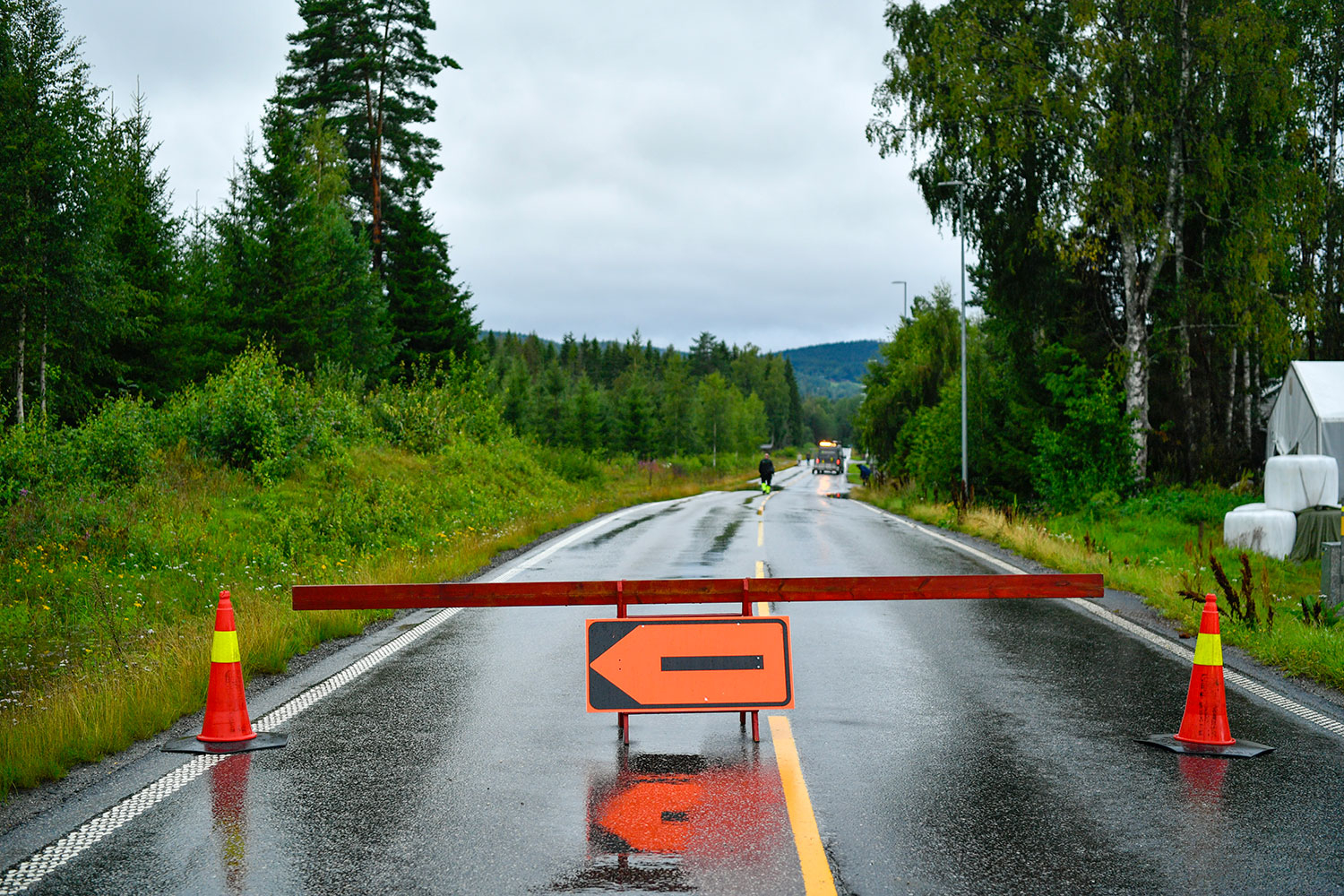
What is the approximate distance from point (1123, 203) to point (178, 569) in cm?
2029

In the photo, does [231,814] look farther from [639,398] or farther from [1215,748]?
[639,398]

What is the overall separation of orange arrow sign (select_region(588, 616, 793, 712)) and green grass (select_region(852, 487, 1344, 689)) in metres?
4.53

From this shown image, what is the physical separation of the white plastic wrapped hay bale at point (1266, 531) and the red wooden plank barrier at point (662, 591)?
13905 millimetres

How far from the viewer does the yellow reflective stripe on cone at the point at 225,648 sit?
6.32 metres

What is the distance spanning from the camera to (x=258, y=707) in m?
7.08

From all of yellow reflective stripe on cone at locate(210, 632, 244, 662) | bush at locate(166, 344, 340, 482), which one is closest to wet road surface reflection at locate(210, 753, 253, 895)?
yellow reflective stripe on cone at locate(210, 632, 244, 662)

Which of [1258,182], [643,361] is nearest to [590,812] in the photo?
[1258,182]

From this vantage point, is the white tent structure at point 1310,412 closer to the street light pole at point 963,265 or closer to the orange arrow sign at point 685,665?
the street light pole at point 963,265

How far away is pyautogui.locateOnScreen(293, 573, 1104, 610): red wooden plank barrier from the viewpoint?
21.5ft

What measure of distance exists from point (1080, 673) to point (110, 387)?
1117 inches

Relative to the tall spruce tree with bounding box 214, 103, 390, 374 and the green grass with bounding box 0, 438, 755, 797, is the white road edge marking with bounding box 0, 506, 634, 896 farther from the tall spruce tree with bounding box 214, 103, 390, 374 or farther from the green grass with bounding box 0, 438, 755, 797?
the tall spruce tree with bounding box 214, 103, 390, 374

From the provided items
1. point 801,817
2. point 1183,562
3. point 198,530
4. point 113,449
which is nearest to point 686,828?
point 801,817

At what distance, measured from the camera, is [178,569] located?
499 inches

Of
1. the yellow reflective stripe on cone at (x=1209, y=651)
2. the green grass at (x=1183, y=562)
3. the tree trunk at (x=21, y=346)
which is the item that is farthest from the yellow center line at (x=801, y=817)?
the tree trunk at (x=21, y=346)
